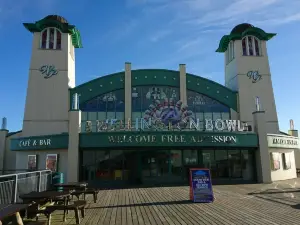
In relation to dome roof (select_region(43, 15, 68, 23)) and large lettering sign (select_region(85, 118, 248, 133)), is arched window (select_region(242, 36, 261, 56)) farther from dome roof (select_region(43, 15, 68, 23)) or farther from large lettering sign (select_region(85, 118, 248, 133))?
dome roof (select_region(43, 15, 68, 23))

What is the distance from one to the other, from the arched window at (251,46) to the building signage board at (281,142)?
11.9 metres

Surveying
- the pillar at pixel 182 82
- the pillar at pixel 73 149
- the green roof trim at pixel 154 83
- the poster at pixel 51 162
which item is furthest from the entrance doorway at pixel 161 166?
the green roof trim at pixel 154 83

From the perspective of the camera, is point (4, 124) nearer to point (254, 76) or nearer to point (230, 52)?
point (230, 52)

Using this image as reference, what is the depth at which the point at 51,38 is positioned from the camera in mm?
34562

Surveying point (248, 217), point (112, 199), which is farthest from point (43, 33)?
point (248, 217)

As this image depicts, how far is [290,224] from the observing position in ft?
30.9

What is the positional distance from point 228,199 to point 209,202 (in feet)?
4.96

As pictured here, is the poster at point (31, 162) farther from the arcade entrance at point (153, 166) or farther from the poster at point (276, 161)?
the poster at point (276, 161)

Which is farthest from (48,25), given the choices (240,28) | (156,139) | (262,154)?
(262,154)

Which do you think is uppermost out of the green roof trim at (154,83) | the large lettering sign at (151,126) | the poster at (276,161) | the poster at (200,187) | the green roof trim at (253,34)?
the green roof trim at (253,34)

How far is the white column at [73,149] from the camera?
23.1m

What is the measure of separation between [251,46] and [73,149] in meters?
25.2

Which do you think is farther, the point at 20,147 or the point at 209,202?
the point at 20,147

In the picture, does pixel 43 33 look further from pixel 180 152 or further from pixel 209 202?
pixel 209 202
